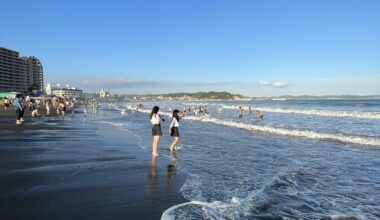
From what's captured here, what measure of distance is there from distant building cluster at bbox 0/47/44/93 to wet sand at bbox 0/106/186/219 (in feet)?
501

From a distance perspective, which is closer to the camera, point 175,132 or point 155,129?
point 155,129

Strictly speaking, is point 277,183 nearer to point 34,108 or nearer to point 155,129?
point 155,129

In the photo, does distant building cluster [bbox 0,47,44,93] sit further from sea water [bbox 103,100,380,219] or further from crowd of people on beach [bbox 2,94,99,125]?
sea water [bbox 103,100,380,219]

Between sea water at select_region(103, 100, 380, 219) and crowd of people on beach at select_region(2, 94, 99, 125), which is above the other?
crowd of people on beach at select_region(2, 94, 99, 125)

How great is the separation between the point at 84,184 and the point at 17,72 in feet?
A: 572

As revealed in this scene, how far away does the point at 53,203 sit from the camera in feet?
21.4

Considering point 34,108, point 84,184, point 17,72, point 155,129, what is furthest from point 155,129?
point 17,72

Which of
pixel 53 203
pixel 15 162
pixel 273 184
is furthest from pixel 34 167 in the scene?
pixel 273 184

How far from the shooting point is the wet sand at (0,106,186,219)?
6168 mm

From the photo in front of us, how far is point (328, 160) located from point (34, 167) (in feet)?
34.8

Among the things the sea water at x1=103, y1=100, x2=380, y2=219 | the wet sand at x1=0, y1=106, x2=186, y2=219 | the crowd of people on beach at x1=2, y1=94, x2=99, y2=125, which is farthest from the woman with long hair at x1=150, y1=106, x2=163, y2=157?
the crowd of people on beach at x1=2, y1=94, x2=99, y2=125

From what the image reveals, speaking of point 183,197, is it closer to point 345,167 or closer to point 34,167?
point 34,167

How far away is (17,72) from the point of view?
16300cm

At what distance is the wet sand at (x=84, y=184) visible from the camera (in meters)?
6.17
